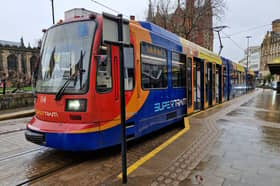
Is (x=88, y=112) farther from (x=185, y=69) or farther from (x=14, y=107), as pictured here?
(x=14, y=107)

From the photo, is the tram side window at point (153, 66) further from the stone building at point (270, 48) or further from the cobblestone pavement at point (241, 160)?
the stone building at point (270, 48)

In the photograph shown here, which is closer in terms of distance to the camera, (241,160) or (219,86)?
(241,160)

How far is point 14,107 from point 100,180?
12187 mm

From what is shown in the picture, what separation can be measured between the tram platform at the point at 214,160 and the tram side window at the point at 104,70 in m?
1.61

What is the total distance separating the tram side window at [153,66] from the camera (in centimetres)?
507

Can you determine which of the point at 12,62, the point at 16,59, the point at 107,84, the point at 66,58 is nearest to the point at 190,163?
the point at 107,84

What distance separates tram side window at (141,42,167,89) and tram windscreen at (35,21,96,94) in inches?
60.0

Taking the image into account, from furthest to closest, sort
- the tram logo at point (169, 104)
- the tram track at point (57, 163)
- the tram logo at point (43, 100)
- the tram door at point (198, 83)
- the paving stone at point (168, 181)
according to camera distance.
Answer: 1. the tram door at point (198, 83)
2. the tram logo at point (169, 104)
3. the tram logo at point (43, 100)
4. the tram track at point (57, 163)
5. the paving stone at point (168, 181)

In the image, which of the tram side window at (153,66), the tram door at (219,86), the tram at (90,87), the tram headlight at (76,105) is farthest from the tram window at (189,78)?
the tram door at (219,86)

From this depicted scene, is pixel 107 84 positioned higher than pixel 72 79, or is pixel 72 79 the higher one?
pixel 72 79

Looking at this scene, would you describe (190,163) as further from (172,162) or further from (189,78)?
(189,78)

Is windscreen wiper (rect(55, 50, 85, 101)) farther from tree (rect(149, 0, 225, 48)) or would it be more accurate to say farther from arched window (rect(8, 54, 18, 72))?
arched window (rect(8, 54, 18, 72))

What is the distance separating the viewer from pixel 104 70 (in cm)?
406

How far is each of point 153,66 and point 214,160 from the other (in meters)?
2.79
